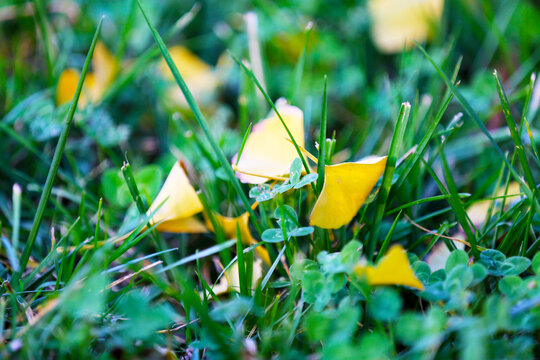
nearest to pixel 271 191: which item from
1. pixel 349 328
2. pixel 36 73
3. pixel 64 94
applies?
pixel 349 328

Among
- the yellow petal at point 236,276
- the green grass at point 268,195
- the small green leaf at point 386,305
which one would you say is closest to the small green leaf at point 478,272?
the green grass at point 268,195

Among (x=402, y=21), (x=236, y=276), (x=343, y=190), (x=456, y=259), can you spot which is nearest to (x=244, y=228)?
(x=236, y=276)

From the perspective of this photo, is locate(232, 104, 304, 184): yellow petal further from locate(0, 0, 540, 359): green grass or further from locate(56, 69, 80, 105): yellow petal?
locate(56, 69, 80, 105): yellow petal

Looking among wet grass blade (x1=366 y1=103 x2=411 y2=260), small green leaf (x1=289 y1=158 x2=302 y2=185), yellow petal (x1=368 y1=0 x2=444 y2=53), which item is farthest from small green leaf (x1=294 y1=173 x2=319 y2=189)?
yellow petal (x1=368 y1=0 x2=444 y2=53)

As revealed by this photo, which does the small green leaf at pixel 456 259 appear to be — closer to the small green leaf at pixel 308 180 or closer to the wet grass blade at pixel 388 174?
the wet grass blade at pixel 388 174

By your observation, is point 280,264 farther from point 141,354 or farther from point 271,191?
point 141,354

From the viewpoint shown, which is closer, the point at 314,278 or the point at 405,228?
the point at 314,278
